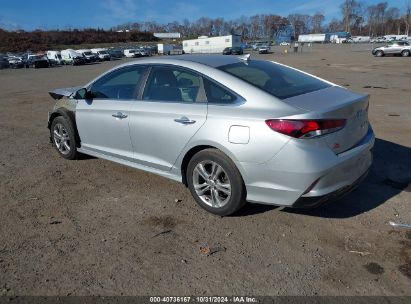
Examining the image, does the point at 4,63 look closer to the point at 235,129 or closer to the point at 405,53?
the point at 405,53

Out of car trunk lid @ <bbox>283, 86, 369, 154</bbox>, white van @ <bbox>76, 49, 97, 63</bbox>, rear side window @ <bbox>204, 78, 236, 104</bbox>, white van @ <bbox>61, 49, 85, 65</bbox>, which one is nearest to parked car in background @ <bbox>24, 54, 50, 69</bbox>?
white van @ <bbox>61, 49, 85, 65</bbox>

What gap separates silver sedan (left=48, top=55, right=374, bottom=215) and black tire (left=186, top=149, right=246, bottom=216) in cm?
1

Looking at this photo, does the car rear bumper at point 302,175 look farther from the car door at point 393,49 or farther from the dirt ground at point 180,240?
the car door at point 393,49

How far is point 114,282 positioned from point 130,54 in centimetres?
7445

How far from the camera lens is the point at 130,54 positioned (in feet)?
243

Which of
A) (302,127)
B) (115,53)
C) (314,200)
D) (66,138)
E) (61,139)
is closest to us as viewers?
(302,127)

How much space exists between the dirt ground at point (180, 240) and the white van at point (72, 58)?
53.9 metres

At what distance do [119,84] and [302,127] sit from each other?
8.96ft

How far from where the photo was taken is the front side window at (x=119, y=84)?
4961mm

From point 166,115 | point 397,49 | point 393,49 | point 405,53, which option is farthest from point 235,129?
point 393,49

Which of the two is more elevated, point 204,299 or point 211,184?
point 211,184

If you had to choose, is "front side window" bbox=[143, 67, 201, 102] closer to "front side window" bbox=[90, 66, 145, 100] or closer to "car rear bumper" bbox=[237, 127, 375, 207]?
"front side window" bbox=[90, 66, 145, 100]

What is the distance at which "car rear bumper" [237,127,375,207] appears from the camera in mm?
3518

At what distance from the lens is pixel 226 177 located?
4039 mm
